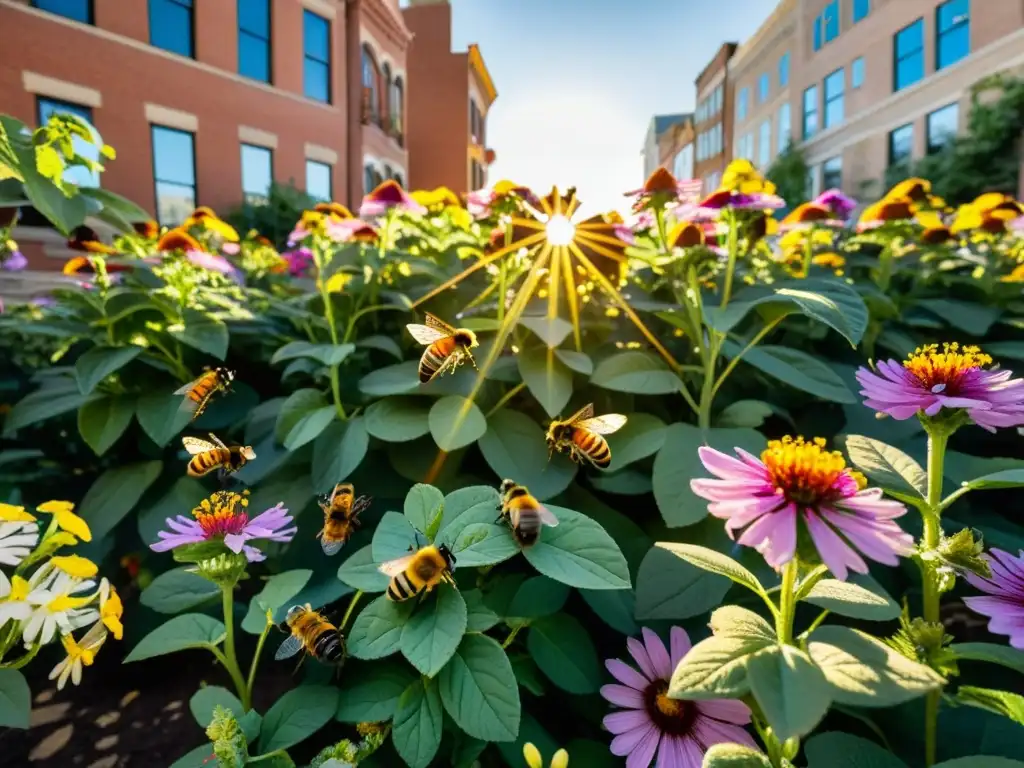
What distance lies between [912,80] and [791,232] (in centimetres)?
1424

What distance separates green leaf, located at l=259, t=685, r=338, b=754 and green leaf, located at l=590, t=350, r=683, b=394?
2.00 feet

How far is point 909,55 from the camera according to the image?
13.0m

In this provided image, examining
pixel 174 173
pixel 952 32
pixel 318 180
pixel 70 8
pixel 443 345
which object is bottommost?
pixel 443 345

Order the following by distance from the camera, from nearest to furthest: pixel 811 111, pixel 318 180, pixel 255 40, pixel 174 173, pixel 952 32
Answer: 1. pixel 174 173
2. pixel 255 40
3. pixel 318 180
4. pixel 952 32
5. pixel 811 111

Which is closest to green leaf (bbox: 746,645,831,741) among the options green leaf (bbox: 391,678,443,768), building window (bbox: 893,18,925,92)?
green leaf (bbox: 391,678,443,768)

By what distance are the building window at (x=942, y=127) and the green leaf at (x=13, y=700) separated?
15052mm

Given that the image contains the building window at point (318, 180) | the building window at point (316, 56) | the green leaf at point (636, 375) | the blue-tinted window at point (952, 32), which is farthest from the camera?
the blue-tinted window at point (952, 32)

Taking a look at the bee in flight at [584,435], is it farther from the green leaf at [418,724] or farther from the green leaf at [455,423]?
the green leaf at [418,724]

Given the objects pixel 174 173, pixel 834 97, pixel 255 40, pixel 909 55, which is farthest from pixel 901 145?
pixel 174 173

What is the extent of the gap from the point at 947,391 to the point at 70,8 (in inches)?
373

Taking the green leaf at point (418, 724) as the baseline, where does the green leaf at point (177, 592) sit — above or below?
above

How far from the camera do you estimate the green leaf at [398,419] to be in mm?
1007

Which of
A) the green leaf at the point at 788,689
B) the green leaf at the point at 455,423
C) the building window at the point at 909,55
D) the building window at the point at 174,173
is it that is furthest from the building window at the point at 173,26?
the building window at the point at 909,55

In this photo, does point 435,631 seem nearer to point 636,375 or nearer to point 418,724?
point 418,724
